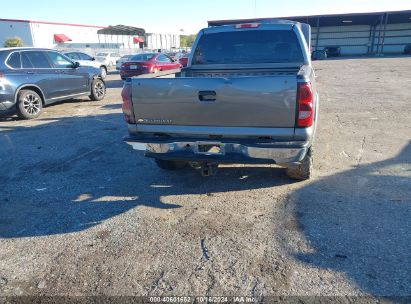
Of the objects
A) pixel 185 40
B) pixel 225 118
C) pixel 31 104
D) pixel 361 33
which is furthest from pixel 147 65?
pixel 185 40

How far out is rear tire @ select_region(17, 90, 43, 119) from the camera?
29.8 feet

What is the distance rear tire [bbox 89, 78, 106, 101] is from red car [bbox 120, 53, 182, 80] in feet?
11.6

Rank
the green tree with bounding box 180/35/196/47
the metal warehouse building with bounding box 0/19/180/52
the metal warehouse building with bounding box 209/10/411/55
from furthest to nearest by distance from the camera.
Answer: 1. the green tree with bounding box 180/35/196/47
2. the metal warehouse building with bounding box 0/19/180/52
3. the metal warehouse building with bounding box 209/10/411/55

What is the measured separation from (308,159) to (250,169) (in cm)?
108

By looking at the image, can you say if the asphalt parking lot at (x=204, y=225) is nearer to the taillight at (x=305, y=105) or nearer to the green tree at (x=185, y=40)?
the taillight at (x=305, y=105)

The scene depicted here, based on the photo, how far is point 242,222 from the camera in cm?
363

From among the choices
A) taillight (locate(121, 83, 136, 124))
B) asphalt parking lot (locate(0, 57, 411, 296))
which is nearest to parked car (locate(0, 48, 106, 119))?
asphalt parking lot (locate(0, 57, 411, 296))

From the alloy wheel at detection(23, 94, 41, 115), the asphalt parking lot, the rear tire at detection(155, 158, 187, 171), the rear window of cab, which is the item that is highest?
the rear window of cab

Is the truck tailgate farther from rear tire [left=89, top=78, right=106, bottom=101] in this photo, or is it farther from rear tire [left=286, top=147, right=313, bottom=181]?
rear tire [left=89, top=78, right=106, bottom=101]

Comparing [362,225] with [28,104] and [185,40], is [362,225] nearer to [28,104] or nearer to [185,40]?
[28,104]

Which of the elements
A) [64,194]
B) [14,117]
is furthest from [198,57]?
[14,117]

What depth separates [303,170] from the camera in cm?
436

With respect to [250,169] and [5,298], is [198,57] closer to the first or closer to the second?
[250,169]

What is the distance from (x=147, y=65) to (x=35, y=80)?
6.96 m
